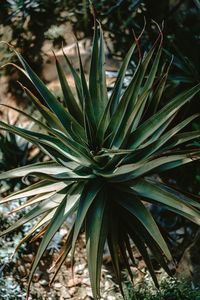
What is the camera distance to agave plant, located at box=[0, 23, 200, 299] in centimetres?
278

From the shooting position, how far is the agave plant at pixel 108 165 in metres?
2.78

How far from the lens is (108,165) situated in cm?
292

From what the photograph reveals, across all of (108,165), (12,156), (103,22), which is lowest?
(108,165)

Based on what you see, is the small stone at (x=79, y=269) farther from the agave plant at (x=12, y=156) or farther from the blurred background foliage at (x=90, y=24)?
the blurred background foliage at (x=90, y=24)

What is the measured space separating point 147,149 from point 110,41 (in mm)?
2633

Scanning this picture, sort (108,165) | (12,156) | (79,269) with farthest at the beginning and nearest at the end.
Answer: (12,156), (79,269), (108,165)

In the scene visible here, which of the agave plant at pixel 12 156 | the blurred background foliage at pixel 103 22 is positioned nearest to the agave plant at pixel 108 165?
the agave plant at pixel 12 156

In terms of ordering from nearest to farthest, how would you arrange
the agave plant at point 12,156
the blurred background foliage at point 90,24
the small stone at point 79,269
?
1. the small stone at point 79,269
2. the agave plant at point 12,156
3. the blurred background foliage at point 90,24

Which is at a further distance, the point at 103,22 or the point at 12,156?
the point at 103,22

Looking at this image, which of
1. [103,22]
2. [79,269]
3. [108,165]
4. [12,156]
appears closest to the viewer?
[108,165]

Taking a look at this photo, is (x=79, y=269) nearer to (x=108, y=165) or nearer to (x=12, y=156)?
(x=12, y=156)

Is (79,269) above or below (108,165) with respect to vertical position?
below

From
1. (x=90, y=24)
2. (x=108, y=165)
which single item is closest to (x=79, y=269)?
(x=108, y=165)

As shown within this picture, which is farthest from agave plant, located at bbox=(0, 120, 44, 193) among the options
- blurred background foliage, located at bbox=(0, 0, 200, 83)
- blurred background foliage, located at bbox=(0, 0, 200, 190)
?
blurred background foliage, located at bbox=(0, 0, 200, 83)
